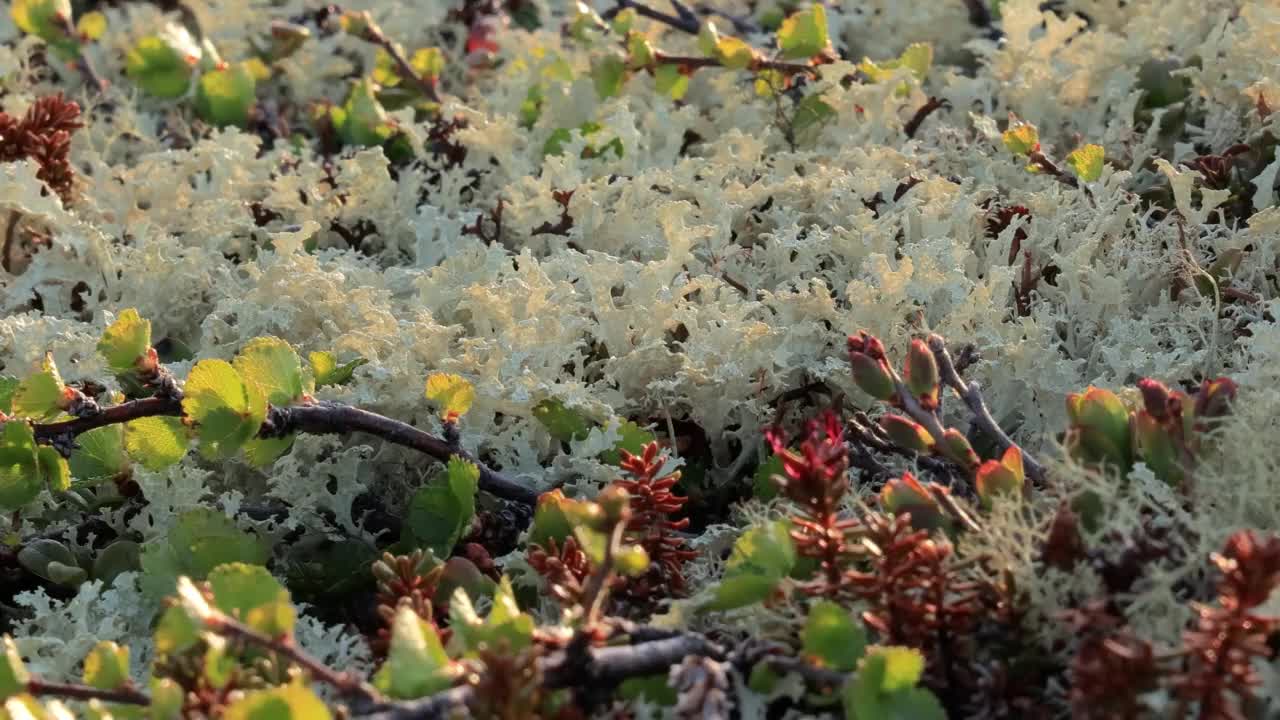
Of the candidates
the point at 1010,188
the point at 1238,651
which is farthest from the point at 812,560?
the point at 1010,188

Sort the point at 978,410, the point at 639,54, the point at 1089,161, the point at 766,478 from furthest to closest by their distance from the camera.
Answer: the point at 639,54 < the point at 1089,161 < the point at 766,478 < the point at 978,410

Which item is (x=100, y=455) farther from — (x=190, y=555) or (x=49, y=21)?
(x=49, y=21)

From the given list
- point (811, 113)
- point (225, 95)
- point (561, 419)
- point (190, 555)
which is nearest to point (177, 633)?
point (190, 555)

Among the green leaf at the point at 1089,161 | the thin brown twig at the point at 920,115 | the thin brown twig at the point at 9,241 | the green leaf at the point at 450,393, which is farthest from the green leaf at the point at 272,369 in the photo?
the thin brown twig at the point at 920,115

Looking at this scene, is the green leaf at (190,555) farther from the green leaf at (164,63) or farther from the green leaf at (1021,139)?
the green leaf at (164,63)

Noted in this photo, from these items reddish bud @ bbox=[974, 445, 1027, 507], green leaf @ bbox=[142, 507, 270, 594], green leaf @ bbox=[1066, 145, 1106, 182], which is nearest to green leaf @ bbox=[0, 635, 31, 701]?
green leaf @ bbox=[142, 507, 270, 594]

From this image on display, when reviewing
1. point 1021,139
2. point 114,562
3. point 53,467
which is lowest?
point 114,562
